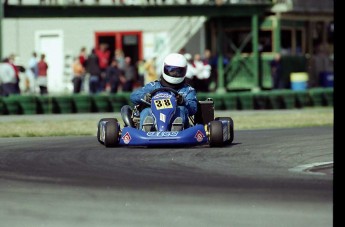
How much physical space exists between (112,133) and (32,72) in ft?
76.4

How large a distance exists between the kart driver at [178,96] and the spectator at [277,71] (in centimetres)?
2210

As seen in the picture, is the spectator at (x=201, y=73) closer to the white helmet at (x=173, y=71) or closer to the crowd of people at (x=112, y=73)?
the crowd of people at (x=112, y=73)

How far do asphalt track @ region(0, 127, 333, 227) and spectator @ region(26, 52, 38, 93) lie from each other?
2145 centimetres

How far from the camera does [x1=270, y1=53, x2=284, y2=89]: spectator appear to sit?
37438 mm

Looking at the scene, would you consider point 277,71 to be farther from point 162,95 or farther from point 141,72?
point 162,95

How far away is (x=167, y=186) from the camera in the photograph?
9.83 meters

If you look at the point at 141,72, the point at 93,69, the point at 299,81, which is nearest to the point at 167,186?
the point at 93,69

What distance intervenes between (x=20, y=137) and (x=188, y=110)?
4.07 metres

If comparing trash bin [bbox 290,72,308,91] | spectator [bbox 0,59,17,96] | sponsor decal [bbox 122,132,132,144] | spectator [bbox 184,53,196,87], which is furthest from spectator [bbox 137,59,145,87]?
sponsor decal [bbox 122,132,132,144]

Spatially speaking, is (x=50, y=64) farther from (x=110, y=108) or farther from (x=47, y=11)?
(x=110, y=108)

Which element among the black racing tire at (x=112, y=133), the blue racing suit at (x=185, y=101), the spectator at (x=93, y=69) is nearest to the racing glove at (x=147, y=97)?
the blue racing suit at (x=185, y=101)

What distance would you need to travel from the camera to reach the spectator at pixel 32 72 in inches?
1449

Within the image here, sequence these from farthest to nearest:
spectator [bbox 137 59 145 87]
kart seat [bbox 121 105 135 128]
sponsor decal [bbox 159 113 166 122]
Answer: spectator [bbox 137 59 145 87], kart seat [bbox 121 105 135 128], sponsor decal [bbox 159 113 166 122]

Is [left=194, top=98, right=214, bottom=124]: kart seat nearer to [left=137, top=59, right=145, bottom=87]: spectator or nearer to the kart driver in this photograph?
the kart driver
